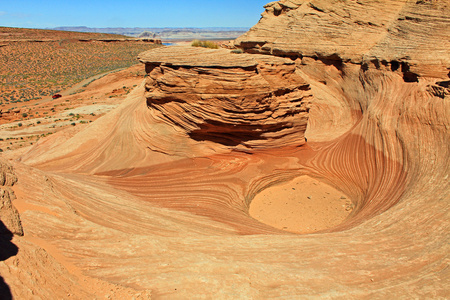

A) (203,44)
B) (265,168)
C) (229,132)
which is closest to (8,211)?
(229,132)

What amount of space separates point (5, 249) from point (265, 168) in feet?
28.1

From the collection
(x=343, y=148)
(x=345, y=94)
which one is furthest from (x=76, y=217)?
(x=345, y=94)

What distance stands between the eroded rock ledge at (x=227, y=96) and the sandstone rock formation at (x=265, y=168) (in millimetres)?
52

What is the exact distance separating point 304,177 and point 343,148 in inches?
85.1

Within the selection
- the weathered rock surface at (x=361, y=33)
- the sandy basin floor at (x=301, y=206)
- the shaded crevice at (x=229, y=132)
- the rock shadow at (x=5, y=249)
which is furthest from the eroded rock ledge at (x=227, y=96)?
the rock shadow at (x=5, y=249)

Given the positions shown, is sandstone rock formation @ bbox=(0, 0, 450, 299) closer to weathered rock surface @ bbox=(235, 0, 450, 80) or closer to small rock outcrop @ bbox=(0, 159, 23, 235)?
weathered rock surface @ bbox=(235, 0, 450, 80)

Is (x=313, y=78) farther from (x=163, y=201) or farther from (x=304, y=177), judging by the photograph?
→ (x=163, y=201)

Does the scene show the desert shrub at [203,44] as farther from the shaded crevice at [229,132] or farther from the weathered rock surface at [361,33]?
the shaded crevice at [229,132]

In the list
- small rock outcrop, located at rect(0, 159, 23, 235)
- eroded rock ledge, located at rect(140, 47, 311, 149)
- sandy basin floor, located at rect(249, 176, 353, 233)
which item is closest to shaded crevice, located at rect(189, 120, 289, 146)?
eroded rock ledge, located at rect(140, 47, 311, 149)

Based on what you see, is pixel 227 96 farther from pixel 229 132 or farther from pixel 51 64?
pixel 51 64

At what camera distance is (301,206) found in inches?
391

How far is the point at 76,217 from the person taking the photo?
5.31 meters

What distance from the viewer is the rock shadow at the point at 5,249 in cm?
320

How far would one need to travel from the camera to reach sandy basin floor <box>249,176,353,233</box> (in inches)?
356
